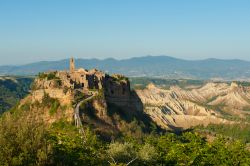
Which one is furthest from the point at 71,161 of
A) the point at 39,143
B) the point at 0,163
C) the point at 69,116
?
the point at 69,116

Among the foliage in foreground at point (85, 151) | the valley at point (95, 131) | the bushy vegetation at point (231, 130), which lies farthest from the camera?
the bushy vegetation at point (231, 130)

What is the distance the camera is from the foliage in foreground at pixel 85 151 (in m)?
41.2

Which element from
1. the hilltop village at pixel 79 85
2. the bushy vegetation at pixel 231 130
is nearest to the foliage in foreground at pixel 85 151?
the hilltop village at pixel 79 85

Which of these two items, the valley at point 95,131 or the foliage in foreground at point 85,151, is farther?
the valley at point 95,131

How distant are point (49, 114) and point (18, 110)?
1426cm

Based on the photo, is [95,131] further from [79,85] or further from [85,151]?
[85,151]

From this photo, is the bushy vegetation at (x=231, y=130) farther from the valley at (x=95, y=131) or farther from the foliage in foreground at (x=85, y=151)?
the foliage in foreground at (x=85, y=151)

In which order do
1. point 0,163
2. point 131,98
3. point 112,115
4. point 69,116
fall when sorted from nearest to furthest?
1. point 0,163
2. point 69,116
3. point 112,115
4. point 131,98

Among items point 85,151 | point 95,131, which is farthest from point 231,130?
point 85,151

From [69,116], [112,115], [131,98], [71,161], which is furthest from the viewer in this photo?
[131,98]

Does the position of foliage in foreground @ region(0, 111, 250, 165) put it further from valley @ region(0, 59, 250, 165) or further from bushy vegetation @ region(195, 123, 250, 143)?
bushy vegetation @ region(195, 123, 250, 143)

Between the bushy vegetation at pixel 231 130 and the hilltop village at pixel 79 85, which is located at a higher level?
the hilltop village at pixel 79 85

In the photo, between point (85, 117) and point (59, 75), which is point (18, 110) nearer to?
point (59, 75)

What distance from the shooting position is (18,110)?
11006cm
